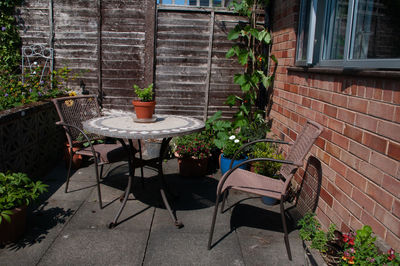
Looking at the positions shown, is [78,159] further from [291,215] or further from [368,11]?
[368,11]

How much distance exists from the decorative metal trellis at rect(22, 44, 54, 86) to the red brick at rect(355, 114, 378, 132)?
4.14 m

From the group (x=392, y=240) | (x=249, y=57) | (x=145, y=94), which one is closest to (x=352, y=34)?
(x=392, y=240)

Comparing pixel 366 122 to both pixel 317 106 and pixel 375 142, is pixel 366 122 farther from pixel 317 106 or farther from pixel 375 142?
pixel 317 106

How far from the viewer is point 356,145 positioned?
2.27 metres

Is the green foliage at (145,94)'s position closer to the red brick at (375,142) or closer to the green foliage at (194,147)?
the green foliage at (194,147)

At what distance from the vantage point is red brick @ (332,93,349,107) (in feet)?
8.00

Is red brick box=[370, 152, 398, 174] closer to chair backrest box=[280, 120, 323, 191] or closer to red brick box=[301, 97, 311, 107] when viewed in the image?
chair backrest box=[280, 120, 323, 191]

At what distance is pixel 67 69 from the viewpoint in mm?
4820

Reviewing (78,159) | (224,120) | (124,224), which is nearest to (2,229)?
(124,224)

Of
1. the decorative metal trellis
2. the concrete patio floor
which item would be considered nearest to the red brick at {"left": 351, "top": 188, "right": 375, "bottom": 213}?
the concrete patio floor

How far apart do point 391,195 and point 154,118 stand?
203 cm

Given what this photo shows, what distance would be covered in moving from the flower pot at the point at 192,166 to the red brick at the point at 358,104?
2154mm

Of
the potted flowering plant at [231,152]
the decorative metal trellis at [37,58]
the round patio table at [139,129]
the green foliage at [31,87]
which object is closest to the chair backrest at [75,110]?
the round patio table at [139,129]

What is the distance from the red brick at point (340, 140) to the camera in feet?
7.89
